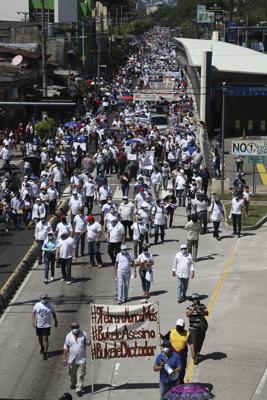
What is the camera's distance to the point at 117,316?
51.4 feet

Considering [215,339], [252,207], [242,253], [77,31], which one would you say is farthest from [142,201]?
[77,31]

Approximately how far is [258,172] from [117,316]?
29263mm

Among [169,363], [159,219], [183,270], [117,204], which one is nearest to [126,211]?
[159,219]

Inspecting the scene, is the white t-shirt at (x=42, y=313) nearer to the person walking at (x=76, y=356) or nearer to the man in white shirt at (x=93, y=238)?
the person walking at (x=76, y=356)

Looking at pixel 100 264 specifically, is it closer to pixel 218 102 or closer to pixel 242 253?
pixel 242 253

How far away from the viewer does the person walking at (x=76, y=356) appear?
15.4m

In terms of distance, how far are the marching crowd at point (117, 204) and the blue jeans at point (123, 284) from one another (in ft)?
0.07

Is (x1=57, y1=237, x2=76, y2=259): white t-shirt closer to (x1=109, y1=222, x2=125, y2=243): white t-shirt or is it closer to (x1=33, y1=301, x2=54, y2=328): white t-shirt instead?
(x1=109, y1=222, x2=125, y2=243): white t-shirt

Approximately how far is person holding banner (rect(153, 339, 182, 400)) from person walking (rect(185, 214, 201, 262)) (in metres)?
9.32

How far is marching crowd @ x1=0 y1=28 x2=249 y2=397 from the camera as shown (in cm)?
1711

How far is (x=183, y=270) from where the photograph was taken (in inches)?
800

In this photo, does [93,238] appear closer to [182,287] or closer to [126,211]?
[126,211]

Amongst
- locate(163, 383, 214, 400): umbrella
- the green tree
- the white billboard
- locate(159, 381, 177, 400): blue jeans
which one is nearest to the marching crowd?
locate(159, 381, 177, 400): blue jeans

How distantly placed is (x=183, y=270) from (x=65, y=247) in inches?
130
